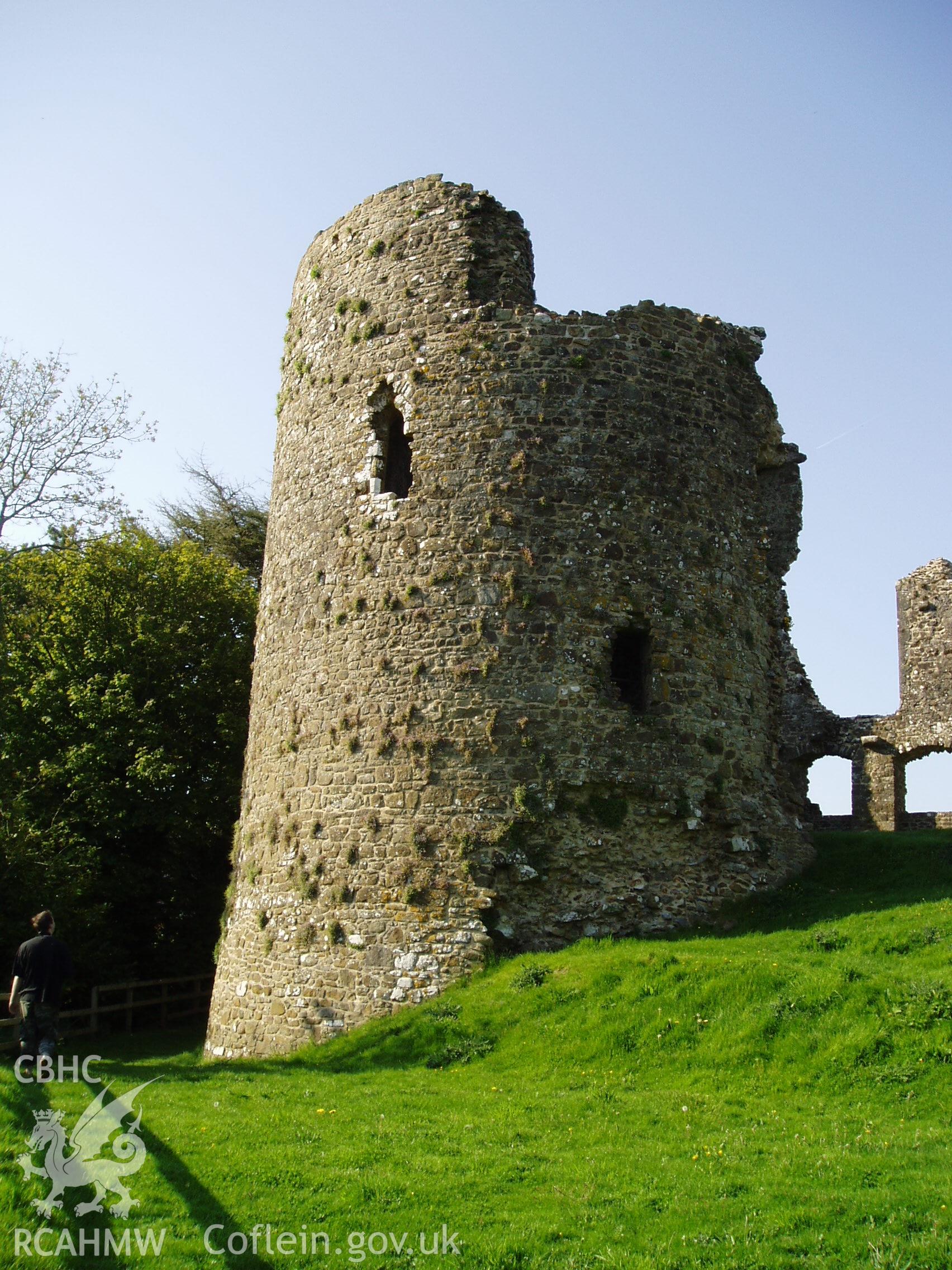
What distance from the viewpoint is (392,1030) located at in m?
11.0

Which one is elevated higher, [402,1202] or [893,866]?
[893,866]

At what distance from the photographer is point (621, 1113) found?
26.7 ft

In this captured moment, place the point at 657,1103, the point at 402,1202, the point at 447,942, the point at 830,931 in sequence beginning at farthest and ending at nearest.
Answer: the point at 447,942, the point at 830,931, the point at 657,1103, the point at 402,1202

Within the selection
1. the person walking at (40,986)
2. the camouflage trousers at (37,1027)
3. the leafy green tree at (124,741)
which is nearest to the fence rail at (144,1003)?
the leafy green tree at (124,741)

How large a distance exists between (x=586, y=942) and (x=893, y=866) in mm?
4431

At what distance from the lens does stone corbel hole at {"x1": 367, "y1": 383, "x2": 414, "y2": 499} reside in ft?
44.9

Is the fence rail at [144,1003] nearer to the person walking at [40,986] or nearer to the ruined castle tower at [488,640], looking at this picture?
the ruined castle tower at [488,640]

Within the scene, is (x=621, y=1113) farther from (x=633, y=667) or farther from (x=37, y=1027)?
(x=633, y=667)

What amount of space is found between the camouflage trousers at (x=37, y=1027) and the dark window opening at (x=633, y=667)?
6.72m

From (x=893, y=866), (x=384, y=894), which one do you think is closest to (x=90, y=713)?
(x=384, y=894)

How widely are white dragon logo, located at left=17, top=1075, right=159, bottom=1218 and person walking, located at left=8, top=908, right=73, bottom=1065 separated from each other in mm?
2036

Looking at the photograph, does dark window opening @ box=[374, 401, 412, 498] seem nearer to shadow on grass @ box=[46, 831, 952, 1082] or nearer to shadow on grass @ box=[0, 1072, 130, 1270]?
shadow on grass @ box=[46, 831, 952, 1082]

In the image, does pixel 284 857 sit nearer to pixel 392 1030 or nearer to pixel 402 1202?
pixel 392 1030

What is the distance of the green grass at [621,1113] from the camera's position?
19.7 ft
